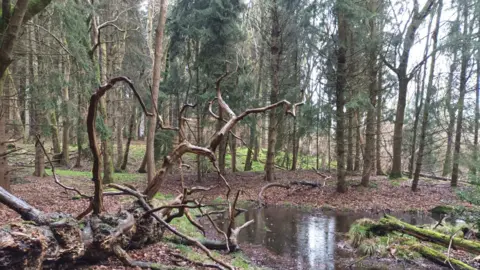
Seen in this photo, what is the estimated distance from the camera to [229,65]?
57.5 ft

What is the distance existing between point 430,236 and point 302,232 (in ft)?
11.2

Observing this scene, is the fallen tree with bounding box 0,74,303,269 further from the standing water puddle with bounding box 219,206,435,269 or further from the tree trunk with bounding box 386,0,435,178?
the tree trunk with bounding box 386,0,435,178

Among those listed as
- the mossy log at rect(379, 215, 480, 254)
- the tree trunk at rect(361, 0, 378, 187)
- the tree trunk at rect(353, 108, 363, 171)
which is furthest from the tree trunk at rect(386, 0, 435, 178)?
the mossy log at rect(379, 215, 480, 254)

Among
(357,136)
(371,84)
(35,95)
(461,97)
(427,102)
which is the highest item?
(371,84)

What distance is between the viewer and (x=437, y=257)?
7430 millimetres

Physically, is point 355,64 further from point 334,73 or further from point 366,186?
point 366,186

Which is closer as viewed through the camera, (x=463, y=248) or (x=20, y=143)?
(x=463, y=248)

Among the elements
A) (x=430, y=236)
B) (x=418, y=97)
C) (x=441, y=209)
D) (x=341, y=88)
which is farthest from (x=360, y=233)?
(x=418, y=97)

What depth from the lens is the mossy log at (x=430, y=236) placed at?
24.1 feet

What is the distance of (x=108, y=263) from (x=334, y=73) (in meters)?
12.7

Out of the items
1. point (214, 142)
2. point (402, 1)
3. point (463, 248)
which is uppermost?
point (402, 1)

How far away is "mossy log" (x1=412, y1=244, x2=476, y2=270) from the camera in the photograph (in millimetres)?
6788

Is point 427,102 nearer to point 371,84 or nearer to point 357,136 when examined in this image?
point 371,84

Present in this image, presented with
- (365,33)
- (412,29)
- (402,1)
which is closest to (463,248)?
(365,33)
